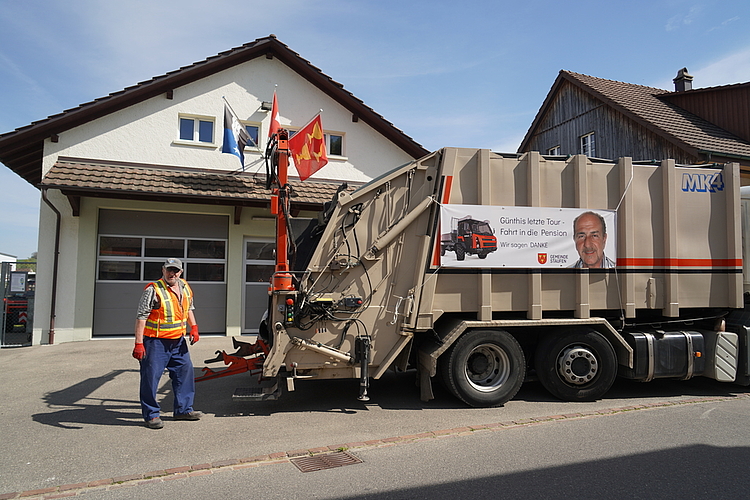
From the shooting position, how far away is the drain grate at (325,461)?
405cm

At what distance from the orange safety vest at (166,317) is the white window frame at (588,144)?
1674 centimetres

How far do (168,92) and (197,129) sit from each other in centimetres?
105

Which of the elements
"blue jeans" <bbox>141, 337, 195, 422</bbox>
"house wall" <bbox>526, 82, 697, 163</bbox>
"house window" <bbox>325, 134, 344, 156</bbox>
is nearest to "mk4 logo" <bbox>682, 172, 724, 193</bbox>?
"blue jeans" <bbox>141, 337, 195, 422</bbox>

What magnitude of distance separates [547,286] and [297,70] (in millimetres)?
9665

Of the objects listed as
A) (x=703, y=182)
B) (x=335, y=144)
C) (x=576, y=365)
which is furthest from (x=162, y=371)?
(x=335, y=144)

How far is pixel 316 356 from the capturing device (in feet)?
18.1

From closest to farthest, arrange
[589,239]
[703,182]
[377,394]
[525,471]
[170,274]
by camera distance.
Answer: [525,471]
[170,274]
[589,239]
[377,394]
[703,182]

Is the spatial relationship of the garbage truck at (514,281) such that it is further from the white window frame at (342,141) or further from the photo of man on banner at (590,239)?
the white window frame at (342,141)

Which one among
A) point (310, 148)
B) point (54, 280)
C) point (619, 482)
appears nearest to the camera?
point (619, 482)

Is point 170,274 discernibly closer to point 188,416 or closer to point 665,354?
point 188,416

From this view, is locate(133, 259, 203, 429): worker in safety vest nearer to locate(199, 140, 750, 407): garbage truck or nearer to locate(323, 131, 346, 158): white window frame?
locate(199, 140, 750, 407): garbage truck

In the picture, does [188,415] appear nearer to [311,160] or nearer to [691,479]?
[691,479]

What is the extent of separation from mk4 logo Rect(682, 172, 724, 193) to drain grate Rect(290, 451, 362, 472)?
5477 millimetres

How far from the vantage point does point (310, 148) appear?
9.99 m
